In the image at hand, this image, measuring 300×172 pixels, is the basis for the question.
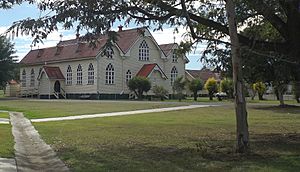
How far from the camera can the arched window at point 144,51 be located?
228ft

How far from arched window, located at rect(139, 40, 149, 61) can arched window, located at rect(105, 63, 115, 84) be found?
525 centimetres

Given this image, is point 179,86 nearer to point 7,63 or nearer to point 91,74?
point 91,74

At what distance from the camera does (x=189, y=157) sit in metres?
12.9

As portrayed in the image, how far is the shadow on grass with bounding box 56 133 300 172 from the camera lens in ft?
37.1

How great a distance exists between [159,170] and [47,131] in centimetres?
1133

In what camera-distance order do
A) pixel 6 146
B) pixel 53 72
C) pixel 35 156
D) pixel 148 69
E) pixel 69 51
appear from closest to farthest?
pixel 35 156
pixel 6 146
pixel 148 69
pixel 53 72
pixel 69 51

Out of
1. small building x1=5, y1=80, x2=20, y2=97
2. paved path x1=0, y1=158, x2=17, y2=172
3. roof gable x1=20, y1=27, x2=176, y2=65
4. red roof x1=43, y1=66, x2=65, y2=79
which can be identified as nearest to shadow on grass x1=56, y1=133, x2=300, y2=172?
paved path x1=0, y1=158, x2=17, y2=172

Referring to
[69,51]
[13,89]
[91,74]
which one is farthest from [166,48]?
[13,89]

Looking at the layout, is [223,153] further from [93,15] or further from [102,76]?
[102,76]

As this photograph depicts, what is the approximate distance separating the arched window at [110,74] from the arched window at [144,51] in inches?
207

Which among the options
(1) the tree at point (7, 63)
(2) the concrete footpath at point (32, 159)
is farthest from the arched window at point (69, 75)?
(2) the concrete footpath at point (32, 159)

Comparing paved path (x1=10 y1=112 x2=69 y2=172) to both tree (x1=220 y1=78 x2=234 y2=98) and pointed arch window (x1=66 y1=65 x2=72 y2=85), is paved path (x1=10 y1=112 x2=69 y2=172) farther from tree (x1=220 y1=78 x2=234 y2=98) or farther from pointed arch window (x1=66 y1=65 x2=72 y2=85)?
pointed arch window (x1=66 y1=65 x2=72 y2=85)

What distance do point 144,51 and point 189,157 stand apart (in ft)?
189

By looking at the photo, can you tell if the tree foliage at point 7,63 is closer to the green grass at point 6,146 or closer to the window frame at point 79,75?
the window frame at point 79,75
